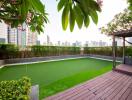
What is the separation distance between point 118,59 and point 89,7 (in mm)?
13505

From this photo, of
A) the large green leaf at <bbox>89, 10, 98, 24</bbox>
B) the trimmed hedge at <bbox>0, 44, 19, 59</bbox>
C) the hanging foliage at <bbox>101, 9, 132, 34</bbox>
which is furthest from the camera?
the hanging foliage at <bbox>101, 9, 132, 34</bbox>

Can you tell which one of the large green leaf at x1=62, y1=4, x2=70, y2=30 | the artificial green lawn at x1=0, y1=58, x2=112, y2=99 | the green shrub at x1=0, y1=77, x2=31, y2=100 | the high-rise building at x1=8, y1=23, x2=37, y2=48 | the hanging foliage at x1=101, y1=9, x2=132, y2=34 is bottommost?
the artificial green lawn at x1=0, y1=58, x2=112, y2=99

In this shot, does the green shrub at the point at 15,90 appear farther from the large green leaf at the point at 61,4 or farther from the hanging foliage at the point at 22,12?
the large green leaf at the point at 61,4

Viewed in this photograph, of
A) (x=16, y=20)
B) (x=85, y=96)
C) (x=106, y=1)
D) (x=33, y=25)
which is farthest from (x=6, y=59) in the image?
(x=106, y=1)

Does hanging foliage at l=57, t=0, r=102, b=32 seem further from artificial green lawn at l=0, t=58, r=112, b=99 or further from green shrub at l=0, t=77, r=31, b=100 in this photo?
artificial green lawn at l=0, t=58, r=112, b=99

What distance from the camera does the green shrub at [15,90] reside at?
6.62 ft

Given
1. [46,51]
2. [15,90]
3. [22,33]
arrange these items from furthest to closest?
[46,51], [22,33], [15,90]

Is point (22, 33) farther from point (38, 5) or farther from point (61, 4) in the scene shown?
point (38, 5)

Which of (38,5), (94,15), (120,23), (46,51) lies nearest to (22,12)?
(38,5)

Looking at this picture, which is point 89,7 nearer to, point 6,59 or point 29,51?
point 6,59

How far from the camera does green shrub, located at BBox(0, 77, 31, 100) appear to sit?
6.62 feet

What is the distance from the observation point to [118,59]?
516 inches

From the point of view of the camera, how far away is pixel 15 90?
2.20 m

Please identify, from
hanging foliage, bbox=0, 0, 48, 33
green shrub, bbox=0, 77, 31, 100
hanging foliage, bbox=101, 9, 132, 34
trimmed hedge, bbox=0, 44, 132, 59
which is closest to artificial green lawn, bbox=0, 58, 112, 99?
green shrub, bbox=0, 77, 31, 100
